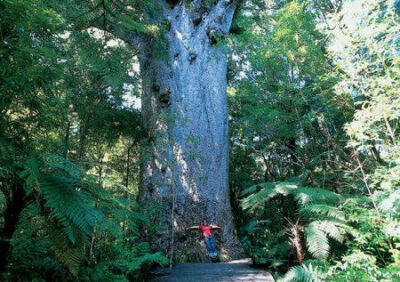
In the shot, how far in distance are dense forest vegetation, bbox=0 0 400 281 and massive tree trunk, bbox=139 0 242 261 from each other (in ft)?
0.65

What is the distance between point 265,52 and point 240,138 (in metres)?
3.04

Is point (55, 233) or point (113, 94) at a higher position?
point (113, 94)

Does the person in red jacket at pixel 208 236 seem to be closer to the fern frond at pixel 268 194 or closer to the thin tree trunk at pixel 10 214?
the fern frond at pixel 268 194

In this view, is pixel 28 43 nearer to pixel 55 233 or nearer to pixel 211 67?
pixel 55 233

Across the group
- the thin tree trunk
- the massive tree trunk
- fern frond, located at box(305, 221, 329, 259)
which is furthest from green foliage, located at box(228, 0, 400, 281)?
the thin tree trunk

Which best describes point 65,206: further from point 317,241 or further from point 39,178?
point 317,241

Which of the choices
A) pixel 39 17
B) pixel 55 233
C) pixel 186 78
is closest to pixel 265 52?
pixel 186 78

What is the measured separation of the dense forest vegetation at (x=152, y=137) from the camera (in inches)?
79.4

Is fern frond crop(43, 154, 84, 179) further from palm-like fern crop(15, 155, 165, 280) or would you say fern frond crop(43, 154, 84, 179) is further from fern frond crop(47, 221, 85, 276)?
fern frond crop(47, 221, 85, 276)

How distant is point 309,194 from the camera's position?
15.2 feet

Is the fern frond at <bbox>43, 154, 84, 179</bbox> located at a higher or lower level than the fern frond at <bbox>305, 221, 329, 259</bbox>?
higher

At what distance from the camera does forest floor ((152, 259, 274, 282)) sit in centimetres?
385

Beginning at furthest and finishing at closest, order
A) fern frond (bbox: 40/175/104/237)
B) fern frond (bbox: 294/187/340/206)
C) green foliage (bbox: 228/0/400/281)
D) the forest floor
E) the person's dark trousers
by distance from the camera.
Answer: the person's dark trousers → fern frond (bbox: 294/187/340/206) → the forest floor → green foliage (bbox: 228/0/400/281) → fern frond (bbox: 40/175/104/237)

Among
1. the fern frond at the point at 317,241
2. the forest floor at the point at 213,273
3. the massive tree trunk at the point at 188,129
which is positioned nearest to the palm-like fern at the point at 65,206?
the forest floor at the point at 213,273
